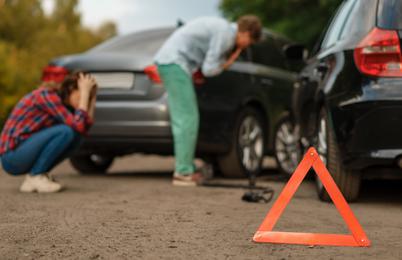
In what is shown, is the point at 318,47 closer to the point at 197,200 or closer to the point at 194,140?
the point at 194,140

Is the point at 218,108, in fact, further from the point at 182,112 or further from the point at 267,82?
the point at 267,82

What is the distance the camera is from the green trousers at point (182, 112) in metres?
7.52

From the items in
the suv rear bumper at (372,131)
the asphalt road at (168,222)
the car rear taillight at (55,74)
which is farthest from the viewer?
the car rear taillight at (55,74)

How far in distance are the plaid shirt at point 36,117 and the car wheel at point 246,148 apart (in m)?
1.91

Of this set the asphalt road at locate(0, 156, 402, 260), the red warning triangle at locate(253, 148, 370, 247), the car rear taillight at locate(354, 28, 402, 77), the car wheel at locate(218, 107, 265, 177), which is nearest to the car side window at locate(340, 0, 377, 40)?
the car rear taillight at locate(354, 28, 402, 77)

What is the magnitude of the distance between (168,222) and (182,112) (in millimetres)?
2676

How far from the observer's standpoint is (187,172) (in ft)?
25.1

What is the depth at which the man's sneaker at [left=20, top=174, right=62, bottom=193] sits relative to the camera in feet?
22.3

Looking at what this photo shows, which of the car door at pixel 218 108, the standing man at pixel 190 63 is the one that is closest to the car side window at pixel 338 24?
the standing man at pixel 190 63

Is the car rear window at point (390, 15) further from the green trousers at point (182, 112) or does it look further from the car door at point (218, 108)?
the car door at point (218, 108)

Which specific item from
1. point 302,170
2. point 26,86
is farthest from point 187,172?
point 26,86

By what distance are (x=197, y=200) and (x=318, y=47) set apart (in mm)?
2116

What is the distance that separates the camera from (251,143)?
8.60 meters

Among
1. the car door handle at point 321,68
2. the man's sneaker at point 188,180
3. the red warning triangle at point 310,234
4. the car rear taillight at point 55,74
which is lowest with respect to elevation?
the man's sneaker at point 188,180
